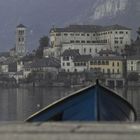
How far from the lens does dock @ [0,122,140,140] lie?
2850mm

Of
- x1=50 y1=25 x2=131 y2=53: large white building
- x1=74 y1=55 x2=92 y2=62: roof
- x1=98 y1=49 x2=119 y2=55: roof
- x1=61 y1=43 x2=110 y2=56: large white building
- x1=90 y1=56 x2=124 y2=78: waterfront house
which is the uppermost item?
x1=50 y1=25 x2=131 y2=53: large white building

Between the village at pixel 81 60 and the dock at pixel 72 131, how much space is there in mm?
70792

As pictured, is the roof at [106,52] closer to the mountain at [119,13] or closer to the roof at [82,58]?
the roof at [82,58]

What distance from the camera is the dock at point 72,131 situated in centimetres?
285

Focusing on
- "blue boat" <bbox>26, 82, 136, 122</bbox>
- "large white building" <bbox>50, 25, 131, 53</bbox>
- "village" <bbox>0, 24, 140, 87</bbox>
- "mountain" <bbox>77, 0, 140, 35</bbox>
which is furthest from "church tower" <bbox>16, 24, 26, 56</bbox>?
"blue boat" <bbox>26, 82, 136, 122</bbox>

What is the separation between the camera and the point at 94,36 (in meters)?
90.9

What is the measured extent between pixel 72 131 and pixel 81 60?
78.1 meters

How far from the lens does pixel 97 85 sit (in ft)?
21.9

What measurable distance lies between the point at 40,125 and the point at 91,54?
81964 millimetres

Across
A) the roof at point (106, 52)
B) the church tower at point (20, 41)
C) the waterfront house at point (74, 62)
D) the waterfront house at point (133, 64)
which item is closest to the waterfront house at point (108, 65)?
the waterfront house at point (133, 64)

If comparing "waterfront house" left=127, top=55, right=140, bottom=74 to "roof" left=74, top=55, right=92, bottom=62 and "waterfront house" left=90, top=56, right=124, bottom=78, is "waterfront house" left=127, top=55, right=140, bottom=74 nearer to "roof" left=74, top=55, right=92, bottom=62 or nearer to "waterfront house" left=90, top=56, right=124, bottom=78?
"waterfront house" left=90, top=56, right=124, bottom=78

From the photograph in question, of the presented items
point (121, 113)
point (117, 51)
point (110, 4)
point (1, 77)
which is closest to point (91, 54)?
point (117, 51)

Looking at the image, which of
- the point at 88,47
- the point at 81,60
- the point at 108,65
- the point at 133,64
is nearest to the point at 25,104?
the point at 108,65

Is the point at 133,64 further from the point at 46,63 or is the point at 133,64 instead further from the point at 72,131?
the point at 72,131
